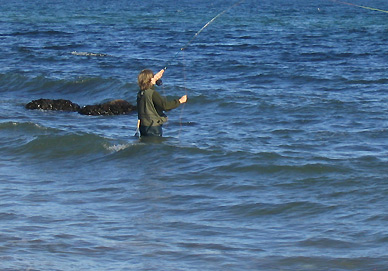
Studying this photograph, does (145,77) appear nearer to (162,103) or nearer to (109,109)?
(162,103)

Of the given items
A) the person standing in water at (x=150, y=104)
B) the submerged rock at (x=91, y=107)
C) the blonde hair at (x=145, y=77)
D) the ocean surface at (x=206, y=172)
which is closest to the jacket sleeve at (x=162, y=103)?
the person standing in water at (x=150, y=104)

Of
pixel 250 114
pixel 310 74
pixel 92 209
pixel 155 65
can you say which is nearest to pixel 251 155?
pixel 92 209

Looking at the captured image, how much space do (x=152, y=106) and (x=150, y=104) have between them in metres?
0.05

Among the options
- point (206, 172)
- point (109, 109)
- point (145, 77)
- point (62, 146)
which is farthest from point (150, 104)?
point (109, 109)

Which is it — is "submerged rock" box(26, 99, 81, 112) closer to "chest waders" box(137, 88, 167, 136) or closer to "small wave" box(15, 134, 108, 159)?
"small wave" box(15, 134, 108, 159)

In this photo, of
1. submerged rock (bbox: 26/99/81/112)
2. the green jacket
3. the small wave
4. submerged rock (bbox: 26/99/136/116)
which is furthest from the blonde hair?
submerged rock (bbox: 26/99/81/112)

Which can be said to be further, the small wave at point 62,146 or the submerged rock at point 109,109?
the submerged rock at point 109,109

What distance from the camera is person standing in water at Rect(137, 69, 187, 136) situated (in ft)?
30.9

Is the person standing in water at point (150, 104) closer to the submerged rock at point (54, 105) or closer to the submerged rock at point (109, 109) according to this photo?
the submerged rock at point (109, 109)

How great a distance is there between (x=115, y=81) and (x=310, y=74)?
483cm

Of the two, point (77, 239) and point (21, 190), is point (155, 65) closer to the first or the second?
point (21, 190)

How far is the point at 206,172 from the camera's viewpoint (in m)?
9.39

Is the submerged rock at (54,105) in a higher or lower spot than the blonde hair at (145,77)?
lower

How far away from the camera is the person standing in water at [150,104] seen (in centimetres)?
943
